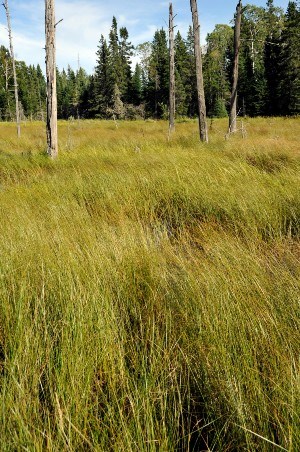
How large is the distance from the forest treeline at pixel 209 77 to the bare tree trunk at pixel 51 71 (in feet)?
90.5

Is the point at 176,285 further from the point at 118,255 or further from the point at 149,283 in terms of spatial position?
the point at 118,255

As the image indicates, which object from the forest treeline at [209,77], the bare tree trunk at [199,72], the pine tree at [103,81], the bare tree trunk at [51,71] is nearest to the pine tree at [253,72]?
the forest treeline at [209,77]

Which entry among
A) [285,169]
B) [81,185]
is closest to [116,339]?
[81,185]

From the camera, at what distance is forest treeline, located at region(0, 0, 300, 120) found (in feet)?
133

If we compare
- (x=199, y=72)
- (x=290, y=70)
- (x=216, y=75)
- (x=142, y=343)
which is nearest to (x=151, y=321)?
(x=142, y=343)

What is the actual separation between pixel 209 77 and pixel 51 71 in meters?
49.7

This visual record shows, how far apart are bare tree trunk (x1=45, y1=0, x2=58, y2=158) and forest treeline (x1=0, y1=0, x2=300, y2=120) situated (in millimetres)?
27597

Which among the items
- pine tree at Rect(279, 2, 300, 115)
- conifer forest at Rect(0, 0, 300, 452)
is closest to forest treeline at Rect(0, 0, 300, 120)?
pine tree at Rect(279, 2, 300, 115)

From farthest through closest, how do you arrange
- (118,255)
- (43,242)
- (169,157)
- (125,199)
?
(169,157) < (125,199) < (43,242) < (118,255)

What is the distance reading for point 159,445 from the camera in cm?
105

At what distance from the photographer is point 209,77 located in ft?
173

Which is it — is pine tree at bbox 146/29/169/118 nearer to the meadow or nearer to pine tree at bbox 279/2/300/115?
pine tree at bbox 279/2/300/115

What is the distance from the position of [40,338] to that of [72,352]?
0.74ft

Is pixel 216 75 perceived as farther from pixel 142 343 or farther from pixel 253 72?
pixel 142 343
